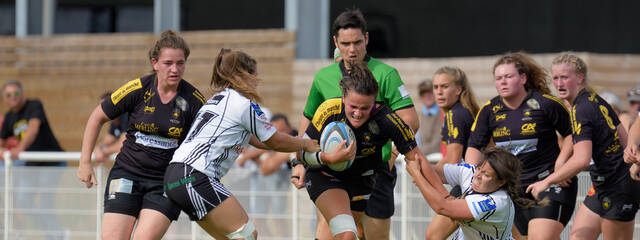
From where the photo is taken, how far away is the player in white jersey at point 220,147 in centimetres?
543

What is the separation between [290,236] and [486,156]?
3565 millimetres

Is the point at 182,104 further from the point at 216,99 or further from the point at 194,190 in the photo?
the point at 194,190

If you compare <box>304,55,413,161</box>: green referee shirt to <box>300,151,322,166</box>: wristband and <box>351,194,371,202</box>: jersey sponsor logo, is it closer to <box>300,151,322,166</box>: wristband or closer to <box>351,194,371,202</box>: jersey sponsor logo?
<box>351,194,371,202</box>: jersey sponsor logo

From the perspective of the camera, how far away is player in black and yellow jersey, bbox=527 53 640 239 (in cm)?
662

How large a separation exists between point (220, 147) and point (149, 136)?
3.00 feet

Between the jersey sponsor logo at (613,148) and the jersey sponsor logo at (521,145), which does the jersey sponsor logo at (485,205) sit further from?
the jersey sponsor logo at (613,148)

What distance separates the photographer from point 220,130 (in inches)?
214

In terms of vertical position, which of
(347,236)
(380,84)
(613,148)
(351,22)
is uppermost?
(351,22)

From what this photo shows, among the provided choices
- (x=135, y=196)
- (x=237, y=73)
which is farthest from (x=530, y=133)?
(x=135, y=196)

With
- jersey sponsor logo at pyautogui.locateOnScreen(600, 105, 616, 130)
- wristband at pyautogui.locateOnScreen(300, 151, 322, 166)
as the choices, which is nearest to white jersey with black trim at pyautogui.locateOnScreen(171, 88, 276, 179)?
wristband at pyautogui.locateOnScreen(300, 151, 322, 166)

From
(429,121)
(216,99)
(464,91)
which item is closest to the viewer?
(216,99)

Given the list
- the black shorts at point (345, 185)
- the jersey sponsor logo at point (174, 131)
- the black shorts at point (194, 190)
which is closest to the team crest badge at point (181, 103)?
the jersey sponsor logo at point (174, 131)

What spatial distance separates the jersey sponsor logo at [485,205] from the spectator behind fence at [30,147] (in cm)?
517

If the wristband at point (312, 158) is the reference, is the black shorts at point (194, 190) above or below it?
below
